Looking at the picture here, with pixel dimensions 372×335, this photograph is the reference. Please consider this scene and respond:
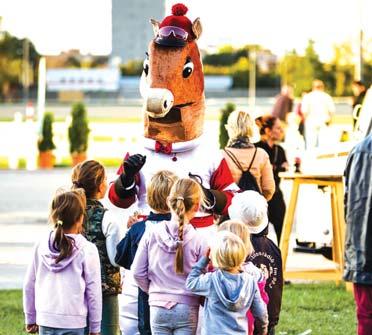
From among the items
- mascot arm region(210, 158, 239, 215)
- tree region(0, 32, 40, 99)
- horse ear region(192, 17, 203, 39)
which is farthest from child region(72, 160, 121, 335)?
tree region(0, 32, 40, 99)

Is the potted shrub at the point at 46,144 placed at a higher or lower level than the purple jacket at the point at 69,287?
lower

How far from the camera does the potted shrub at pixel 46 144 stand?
2823 centimetres

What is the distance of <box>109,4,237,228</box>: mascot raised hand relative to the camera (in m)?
7.35

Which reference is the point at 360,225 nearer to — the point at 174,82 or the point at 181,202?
the point at 181,202

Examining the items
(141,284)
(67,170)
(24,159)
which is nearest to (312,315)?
(141,284)

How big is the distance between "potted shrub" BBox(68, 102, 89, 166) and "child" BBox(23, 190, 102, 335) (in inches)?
880

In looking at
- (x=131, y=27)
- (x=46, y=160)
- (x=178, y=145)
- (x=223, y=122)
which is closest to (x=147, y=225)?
(x=178, y=145)

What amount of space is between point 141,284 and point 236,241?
689mm

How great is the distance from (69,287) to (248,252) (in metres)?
0.98

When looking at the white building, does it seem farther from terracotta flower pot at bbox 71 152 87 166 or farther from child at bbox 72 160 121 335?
child at bbox 72 160 121 335

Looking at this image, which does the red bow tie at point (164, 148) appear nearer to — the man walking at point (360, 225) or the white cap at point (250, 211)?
the white cap at point (250, 211)

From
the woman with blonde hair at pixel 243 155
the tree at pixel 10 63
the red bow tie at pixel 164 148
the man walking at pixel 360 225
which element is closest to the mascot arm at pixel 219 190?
the red bow tie at pixel 164 148

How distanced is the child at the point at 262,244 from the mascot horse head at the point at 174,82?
2.17 feet

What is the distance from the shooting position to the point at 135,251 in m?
6.82
